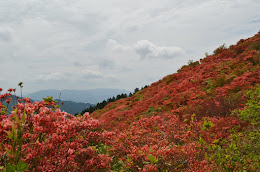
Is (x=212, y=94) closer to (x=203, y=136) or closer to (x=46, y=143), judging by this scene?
(x=203, y=136)

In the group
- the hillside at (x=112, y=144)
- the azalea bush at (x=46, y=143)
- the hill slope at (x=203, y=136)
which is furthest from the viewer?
the hill slope at (x=203, y=136)

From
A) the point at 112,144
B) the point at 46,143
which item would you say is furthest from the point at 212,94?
the point at 46,143

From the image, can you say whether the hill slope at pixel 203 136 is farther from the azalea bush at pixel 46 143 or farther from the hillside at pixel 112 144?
the azalea bush at pixel 46 143

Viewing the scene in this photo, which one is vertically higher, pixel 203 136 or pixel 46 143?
pixel 46 143

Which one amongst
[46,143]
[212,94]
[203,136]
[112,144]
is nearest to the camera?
[46,143]

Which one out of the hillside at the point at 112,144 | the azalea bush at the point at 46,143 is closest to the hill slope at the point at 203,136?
the hillside at the point at 112,144

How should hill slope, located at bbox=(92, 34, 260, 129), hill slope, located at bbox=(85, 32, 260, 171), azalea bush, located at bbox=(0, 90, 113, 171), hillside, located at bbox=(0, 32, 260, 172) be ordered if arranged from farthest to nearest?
hill slope, located at bbox=(92, 34, 260, 129)
hill slope, located at bbox=(85, 32, 260, 171)
hillside, located at bbox=(0, 32, 260, 172)
azalea bush, located at bbox=(0, 90, 113, 171)

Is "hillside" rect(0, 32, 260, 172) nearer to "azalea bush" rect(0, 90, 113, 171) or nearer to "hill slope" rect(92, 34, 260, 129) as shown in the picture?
"azalea bush" rect(0, 90, 113, 171)

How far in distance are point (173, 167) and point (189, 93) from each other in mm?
10221

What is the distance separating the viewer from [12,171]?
7.45ft

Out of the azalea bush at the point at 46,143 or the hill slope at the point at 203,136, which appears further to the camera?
the hill slope at the point at 203,136

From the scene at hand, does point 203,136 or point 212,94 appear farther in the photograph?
point 212,94

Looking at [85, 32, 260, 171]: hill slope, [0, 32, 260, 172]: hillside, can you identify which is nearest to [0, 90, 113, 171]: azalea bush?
[0, 32, 260, 172]: hillside

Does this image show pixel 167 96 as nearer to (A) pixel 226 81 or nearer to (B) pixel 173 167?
(A) pixel 226 81
